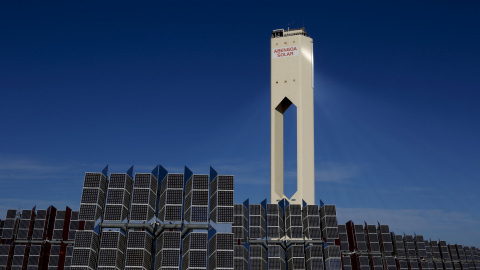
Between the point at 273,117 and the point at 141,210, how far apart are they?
38968 millimetres

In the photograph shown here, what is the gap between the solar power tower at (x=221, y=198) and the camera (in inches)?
1109

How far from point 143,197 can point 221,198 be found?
16.6 feet

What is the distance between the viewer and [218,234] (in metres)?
27.9

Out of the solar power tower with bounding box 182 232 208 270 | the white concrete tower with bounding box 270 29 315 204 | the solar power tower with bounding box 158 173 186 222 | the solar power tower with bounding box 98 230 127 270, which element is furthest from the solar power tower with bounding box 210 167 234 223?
the white concrete tower with bounding box 270 29 315 204

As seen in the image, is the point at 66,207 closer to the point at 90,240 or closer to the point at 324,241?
the point at 90,240

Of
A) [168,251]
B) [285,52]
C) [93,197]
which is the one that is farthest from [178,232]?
[285,52]

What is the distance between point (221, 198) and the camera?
28.5 m

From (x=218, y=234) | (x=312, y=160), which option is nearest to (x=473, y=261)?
(x=312, y=160)

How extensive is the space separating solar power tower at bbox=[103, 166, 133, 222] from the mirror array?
6 centimetres

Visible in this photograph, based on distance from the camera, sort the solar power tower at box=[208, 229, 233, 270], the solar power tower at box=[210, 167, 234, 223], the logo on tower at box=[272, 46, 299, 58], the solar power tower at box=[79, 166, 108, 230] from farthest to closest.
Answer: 1. the logo on tower at box=[272, 46, 299, 58]
2. the solar power tower at box=[79, 166, 108, 230]
3. the solar power tower at box=[210, 167, 234, 223]
4. the solar power tower at box=[208, 229, 233, 270]

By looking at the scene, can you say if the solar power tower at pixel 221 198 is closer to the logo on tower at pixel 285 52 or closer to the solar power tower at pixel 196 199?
the solar power tower at pixel 196 199

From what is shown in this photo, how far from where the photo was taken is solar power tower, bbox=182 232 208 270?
89.5 ft

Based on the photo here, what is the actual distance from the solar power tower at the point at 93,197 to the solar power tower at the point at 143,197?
201 centimetres

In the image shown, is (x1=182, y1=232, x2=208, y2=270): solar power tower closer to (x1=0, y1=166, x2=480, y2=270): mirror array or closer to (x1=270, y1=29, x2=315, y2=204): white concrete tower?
(x1=0, y1=166, x2=480, y2=270): mirror array
